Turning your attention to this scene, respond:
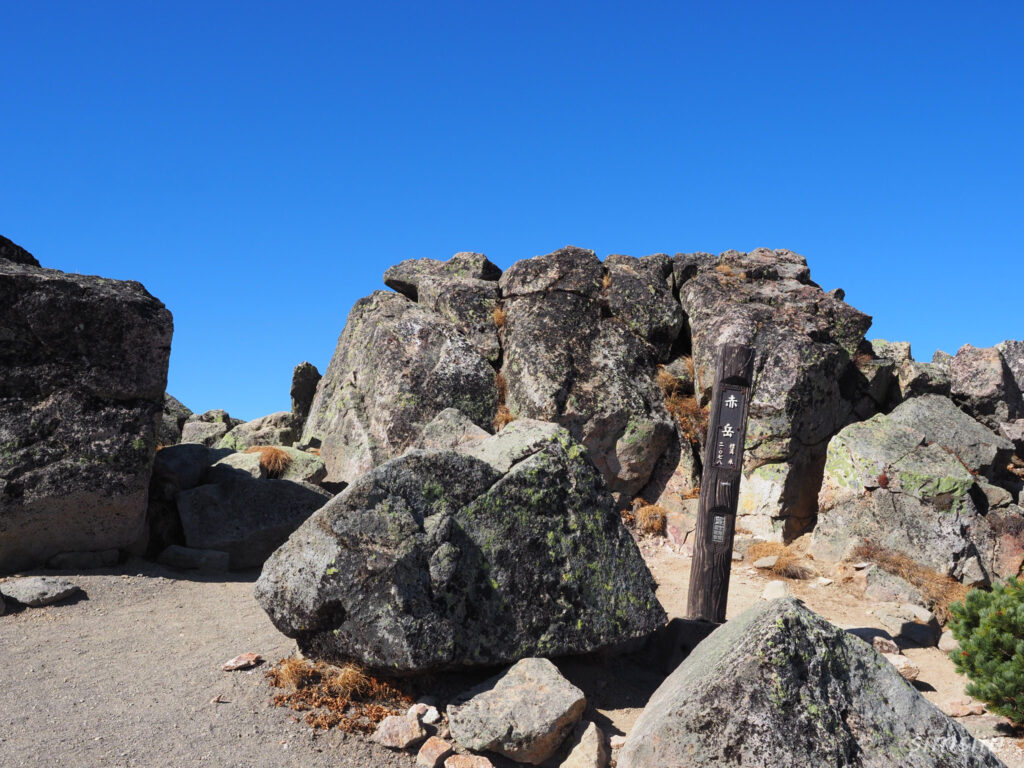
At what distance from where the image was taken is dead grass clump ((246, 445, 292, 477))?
17406mm

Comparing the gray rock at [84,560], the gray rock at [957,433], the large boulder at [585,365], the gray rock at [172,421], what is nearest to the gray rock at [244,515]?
the gray rock at [84,560]

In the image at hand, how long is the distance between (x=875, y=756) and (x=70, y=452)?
40.0 ft

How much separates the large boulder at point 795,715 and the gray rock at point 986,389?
1706 centimetres

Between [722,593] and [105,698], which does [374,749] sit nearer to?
[105,698]

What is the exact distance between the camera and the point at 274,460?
57.5ft

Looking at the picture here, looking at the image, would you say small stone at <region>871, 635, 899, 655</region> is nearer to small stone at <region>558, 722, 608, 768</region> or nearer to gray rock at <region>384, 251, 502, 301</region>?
small stone at <region>558, 722, 608, 768</region>

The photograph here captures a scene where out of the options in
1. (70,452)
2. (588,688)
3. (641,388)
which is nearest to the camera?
(588,688)

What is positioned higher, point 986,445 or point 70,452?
point 986,445

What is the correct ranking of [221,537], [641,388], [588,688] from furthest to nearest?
→ [641,388] → [221,537] → [588,688]

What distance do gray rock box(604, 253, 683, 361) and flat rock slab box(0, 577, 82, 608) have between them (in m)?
14.3

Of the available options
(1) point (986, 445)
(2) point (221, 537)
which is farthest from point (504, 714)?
(1) point (986, 445)

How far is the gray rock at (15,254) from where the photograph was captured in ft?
49.3

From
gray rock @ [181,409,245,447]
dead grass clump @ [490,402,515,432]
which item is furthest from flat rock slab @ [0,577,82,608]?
gray rock @ [181,409,245,447]

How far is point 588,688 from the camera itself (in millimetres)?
9703
